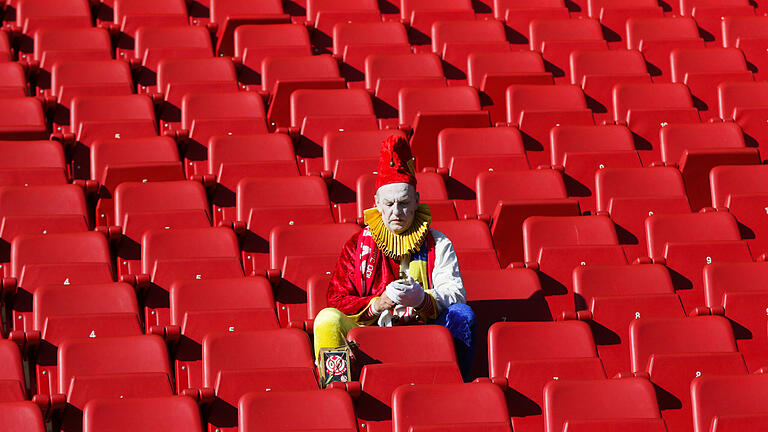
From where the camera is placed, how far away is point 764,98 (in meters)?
2.76

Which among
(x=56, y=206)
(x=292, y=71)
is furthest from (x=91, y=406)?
(x=292, y=71)

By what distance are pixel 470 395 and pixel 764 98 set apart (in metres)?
1.31

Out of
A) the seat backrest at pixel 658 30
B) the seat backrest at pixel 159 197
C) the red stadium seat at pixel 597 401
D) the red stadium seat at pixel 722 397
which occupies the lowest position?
the red stadium seat at pixel 722 397

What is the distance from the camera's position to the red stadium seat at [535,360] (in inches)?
70.7

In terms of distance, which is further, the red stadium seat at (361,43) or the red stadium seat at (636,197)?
the red stadium seat at (361,43)

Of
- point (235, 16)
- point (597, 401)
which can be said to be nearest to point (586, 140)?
point (235, 16)

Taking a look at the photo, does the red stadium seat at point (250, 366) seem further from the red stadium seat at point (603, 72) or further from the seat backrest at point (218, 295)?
the red stadium seat at point (603, 72)

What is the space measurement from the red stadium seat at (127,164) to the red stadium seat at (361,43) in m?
0.52

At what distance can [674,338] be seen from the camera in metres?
1.94

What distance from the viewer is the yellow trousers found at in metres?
1.83

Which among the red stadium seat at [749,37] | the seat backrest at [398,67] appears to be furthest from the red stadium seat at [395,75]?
the red stadium seat at [749,37]

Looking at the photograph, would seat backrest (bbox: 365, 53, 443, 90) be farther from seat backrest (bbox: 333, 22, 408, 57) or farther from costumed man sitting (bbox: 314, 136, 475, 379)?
costumed man sitting (bbox: 314, 136, 475, 379)

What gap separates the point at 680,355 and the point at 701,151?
2.34ft

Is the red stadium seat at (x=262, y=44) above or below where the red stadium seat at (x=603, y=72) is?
above
